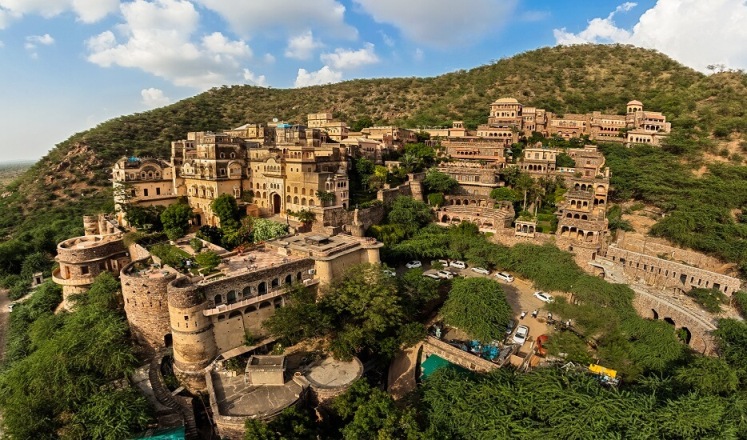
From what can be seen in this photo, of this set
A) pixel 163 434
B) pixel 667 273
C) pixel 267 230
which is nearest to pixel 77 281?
pixel 267 230

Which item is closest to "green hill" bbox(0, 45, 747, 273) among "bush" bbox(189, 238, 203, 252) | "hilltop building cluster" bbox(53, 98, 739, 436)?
"hilltop building cluster" bbox(53, 98, 739, 436)

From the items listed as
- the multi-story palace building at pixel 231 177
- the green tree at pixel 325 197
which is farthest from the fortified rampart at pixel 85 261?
the green tree at pixel 325 197

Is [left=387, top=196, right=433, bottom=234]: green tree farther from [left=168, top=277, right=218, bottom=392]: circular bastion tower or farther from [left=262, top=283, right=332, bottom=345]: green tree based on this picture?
[left=168, top=277, right=218, bottom=392]: circular bastion tower

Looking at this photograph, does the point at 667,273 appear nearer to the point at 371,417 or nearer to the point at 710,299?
the point at 710,299

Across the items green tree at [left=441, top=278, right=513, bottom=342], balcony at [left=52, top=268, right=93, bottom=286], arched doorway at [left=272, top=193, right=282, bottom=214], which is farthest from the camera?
arched doorway at [left=272, top=193, right=282, bottom=214]

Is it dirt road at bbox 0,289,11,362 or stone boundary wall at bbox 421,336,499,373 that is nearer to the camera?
stone boundary wall at bbox 421,336,499,373

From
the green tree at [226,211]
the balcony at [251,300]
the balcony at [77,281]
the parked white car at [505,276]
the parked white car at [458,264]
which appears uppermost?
the green tree at [226,211]

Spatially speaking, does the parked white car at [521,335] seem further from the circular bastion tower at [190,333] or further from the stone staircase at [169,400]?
the stone staircase at [169,400]
